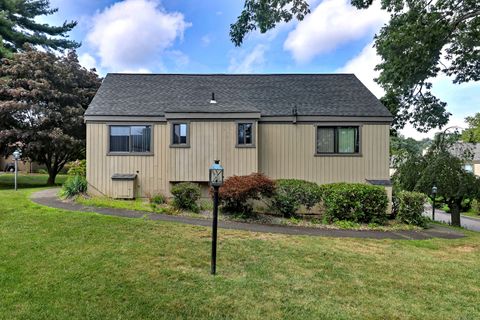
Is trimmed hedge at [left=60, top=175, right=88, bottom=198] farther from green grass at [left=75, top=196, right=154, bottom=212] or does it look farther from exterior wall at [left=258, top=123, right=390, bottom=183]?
exterior wall at [left=258, top=123, right=390, bottom=183]

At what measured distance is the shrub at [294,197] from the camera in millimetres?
9414

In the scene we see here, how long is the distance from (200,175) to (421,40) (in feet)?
29.6

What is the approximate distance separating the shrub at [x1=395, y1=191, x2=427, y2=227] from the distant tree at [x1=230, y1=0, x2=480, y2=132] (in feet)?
15.8

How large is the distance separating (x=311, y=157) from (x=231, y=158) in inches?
132

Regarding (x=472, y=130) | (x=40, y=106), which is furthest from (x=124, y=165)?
(x=472, y=130)

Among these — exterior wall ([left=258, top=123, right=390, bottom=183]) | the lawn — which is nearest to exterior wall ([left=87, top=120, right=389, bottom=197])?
exterior wall ([left=258, top=123, right=390, bottom=183])

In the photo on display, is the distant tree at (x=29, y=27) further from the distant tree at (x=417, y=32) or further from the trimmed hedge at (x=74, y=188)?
the distant tree at (x=417, y=32)

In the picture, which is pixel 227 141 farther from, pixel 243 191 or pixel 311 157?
pixel 311 157

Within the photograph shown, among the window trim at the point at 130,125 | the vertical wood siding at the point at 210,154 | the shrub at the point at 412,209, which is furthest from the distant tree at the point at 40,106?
the shrub at the point at 412,209

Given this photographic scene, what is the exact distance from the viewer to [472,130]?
43.3 m

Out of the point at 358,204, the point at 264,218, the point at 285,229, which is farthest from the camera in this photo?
the point at 264,218

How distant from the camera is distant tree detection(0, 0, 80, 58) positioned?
19.7 meters

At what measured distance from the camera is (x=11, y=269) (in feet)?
14.3

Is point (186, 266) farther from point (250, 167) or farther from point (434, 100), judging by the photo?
point (434, 100)
